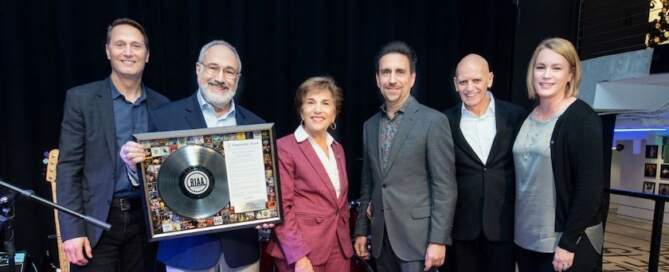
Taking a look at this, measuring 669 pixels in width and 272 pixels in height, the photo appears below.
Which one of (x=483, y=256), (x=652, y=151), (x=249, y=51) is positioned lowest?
(x=652, y=151)

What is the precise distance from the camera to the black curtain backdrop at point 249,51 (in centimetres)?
307

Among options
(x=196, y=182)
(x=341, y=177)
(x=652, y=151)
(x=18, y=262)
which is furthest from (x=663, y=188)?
(x=18, y=262)

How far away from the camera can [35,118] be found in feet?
10.2

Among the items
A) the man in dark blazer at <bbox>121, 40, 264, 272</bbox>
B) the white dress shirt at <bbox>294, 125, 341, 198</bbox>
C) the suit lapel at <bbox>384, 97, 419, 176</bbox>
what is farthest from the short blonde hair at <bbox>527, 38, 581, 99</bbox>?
the man in dark blazer at <bbox>121, 40, 264, 272</bbox>

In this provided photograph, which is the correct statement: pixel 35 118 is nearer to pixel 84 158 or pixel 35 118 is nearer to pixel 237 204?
pixel 84 158

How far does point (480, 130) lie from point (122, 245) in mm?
1647

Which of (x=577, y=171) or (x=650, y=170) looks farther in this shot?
(x=650, y=170)

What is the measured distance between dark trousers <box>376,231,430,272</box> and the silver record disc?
2.40 ft

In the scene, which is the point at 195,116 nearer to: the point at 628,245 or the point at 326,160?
the point at 326,160

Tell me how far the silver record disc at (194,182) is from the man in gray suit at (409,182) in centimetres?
69

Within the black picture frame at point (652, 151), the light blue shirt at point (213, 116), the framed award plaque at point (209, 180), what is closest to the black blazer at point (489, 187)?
the framed award plaque at point (209, 180)

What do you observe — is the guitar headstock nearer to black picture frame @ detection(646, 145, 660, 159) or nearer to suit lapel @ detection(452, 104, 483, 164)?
suit lapel @ detection(452, 104, 483, 164)

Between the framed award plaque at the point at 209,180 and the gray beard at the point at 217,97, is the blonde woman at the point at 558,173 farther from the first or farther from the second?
the gray beard at the point at 217,97

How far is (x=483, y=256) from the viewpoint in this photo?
2088 millimetres
